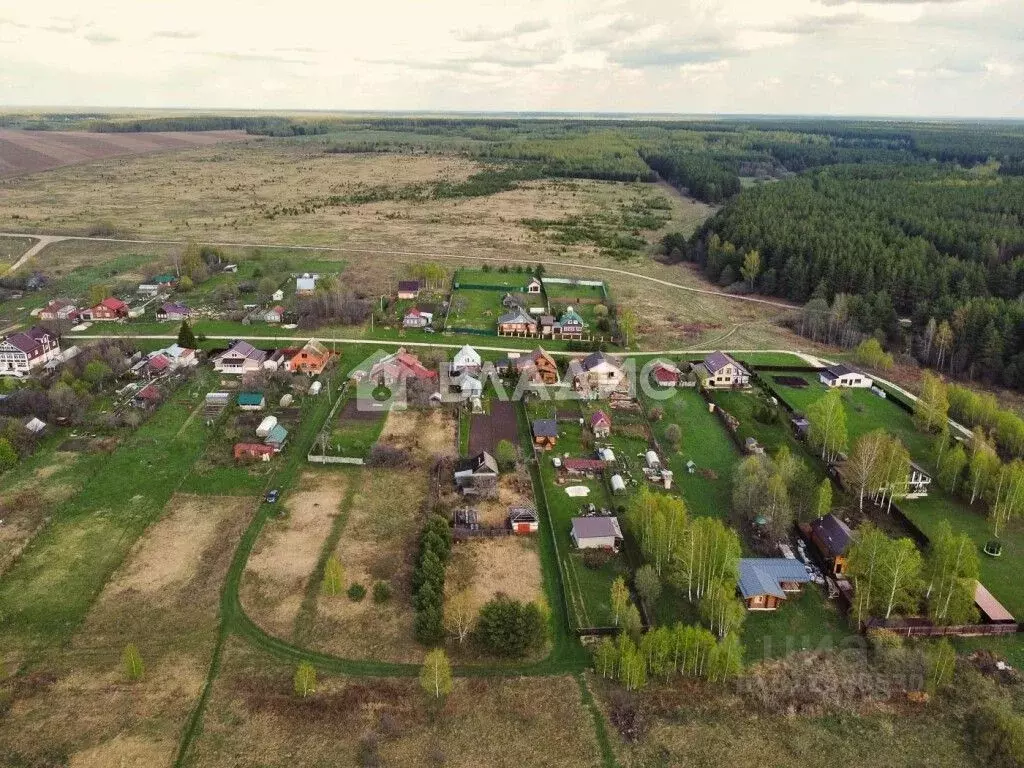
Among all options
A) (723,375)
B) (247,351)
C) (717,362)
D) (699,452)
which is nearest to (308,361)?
(247,351)

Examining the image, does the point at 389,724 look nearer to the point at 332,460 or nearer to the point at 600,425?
the point at 332,460

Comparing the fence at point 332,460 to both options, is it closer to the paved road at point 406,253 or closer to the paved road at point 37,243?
the paved road at point 406,253

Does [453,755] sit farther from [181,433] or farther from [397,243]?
[397,243]

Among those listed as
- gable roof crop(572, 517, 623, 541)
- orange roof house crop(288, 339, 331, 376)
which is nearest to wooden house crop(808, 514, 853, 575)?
gable roof crop(572, 517, 623, 541)

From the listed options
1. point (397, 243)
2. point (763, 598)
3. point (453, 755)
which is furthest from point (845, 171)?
point (453, 755)

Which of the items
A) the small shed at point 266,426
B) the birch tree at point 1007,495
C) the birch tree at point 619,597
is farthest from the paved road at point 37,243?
the birch tree at point 1007,495

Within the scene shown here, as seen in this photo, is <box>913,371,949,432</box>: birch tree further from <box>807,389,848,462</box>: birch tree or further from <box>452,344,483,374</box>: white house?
<box>452,344,483,374</box>: white house
